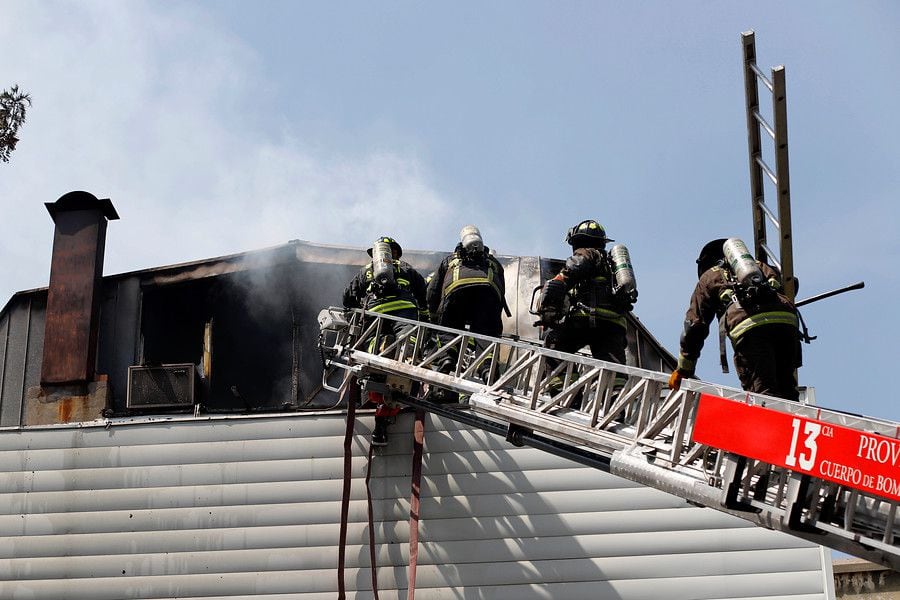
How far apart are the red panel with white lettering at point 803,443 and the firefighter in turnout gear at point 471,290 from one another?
4.85 metres

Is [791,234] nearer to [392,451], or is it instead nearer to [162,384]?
[392,451]

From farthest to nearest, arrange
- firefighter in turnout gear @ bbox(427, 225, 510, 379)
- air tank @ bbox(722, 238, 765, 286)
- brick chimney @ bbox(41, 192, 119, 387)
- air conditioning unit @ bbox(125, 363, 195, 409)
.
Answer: brick chimney @ bbox(41, 192, 119, 387), air conditioning unit @ bbox(125, 363, 195, 409), firefighter in turnout gear @ bbox(427, 225, 510, 379), air tank @ bbox(722, 238, 765, 286)

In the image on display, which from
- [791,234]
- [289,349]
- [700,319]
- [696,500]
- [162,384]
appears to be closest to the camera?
[696,500]

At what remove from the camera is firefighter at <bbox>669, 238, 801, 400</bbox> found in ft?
24.1

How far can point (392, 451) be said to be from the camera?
1124 centimetres

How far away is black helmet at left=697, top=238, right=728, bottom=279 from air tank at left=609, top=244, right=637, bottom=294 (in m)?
0.88

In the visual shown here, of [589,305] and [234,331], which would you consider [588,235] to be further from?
[234,331]

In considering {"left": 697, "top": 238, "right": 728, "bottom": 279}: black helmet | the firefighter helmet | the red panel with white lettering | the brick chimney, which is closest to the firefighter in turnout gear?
the firefighter helmet

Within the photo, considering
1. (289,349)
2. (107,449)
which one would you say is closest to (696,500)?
(107,449)

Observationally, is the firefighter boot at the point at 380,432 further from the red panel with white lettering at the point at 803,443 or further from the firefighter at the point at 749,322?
the red panel with white lettering at the point at 803,443

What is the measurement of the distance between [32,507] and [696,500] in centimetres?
792

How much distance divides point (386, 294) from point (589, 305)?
214 centimetres

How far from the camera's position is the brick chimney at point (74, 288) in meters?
12.6

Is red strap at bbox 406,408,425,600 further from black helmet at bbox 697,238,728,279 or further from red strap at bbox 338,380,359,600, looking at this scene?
black helmet at bbox 697,238,728,279
